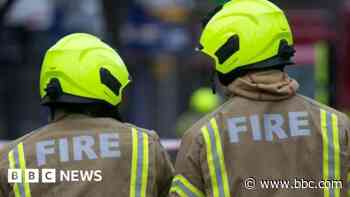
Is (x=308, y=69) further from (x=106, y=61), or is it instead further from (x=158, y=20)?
(x=106, y=61)

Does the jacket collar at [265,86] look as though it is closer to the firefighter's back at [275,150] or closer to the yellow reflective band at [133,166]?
the firefighter's back at [275,150]

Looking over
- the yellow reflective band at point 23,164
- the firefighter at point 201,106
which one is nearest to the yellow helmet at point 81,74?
the yellow reflective band at point 23,164

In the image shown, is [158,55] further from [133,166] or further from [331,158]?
[331,158]

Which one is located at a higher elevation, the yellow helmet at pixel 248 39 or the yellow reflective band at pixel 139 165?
the yellow helmet at pixel 248 39

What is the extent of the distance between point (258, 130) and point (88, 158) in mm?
820

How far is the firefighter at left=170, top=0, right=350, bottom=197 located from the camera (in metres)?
5.47

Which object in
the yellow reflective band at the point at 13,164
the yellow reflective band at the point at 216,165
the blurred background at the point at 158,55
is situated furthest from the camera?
the blurred background at the point at 158,55

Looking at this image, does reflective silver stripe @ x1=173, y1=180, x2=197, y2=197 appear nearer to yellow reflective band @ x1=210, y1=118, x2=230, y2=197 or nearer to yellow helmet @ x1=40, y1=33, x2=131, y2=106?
yellow reflective band @ x1=210, y1=118, x2=230, y2=197

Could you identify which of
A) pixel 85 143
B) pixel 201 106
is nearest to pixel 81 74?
pixel 85 143

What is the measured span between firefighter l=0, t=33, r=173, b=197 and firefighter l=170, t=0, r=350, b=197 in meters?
0.22

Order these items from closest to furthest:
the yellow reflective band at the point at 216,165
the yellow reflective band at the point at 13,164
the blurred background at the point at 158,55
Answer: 1. the yellow reflective band at the point at 216,165
2. the yellow reflective band at the point at 13,164
3. the blurred background at the point at 158,55

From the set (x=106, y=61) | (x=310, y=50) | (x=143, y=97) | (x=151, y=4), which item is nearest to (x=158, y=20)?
(x=151, y=4)

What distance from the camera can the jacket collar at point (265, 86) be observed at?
18.1 feet

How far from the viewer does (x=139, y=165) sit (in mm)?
5656
